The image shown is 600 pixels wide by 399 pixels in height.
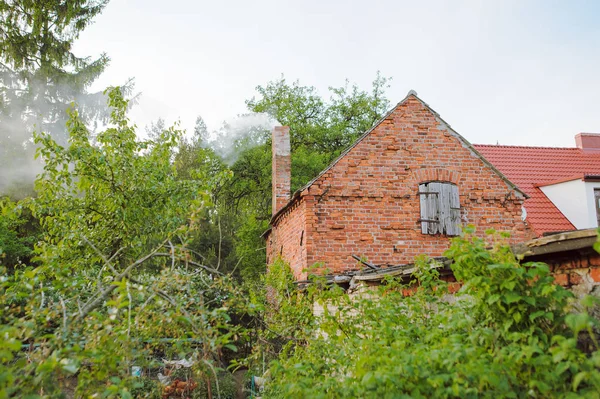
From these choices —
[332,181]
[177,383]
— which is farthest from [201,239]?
[332,181]

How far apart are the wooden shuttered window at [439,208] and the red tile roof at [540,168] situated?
491 cm

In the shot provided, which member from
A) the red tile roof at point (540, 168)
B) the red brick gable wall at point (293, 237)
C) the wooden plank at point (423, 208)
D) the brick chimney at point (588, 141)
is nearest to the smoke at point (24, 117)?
the red brick gable wall at point (293, 237)

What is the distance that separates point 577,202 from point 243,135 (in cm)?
1596

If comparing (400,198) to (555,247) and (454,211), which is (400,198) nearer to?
(454,211)

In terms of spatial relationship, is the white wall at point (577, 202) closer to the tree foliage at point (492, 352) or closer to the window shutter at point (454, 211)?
the window shutter at point (454, 211)

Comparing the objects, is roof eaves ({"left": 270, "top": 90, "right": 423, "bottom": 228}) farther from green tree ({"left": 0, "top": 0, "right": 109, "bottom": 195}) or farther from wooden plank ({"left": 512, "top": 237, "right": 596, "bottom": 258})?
green tree ({"left": 0, "top": 0, "right": 109, "bottom": 195})

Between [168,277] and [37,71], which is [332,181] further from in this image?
[37,71]

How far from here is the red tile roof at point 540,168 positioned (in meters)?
16.3

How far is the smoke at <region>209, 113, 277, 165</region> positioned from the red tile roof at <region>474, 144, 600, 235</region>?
11.2m

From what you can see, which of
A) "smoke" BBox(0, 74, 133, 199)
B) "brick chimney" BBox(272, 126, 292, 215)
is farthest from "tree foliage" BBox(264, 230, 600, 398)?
"smoke" BBox(0, 74, 133, 199)

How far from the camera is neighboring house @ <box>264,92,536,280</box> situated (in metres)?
12.0

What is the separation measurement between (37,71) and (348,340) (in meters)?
18.2

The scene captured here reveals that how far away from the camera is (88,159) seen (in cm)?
946

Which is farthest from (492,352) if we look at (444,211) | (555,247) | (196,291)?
(444,211)
